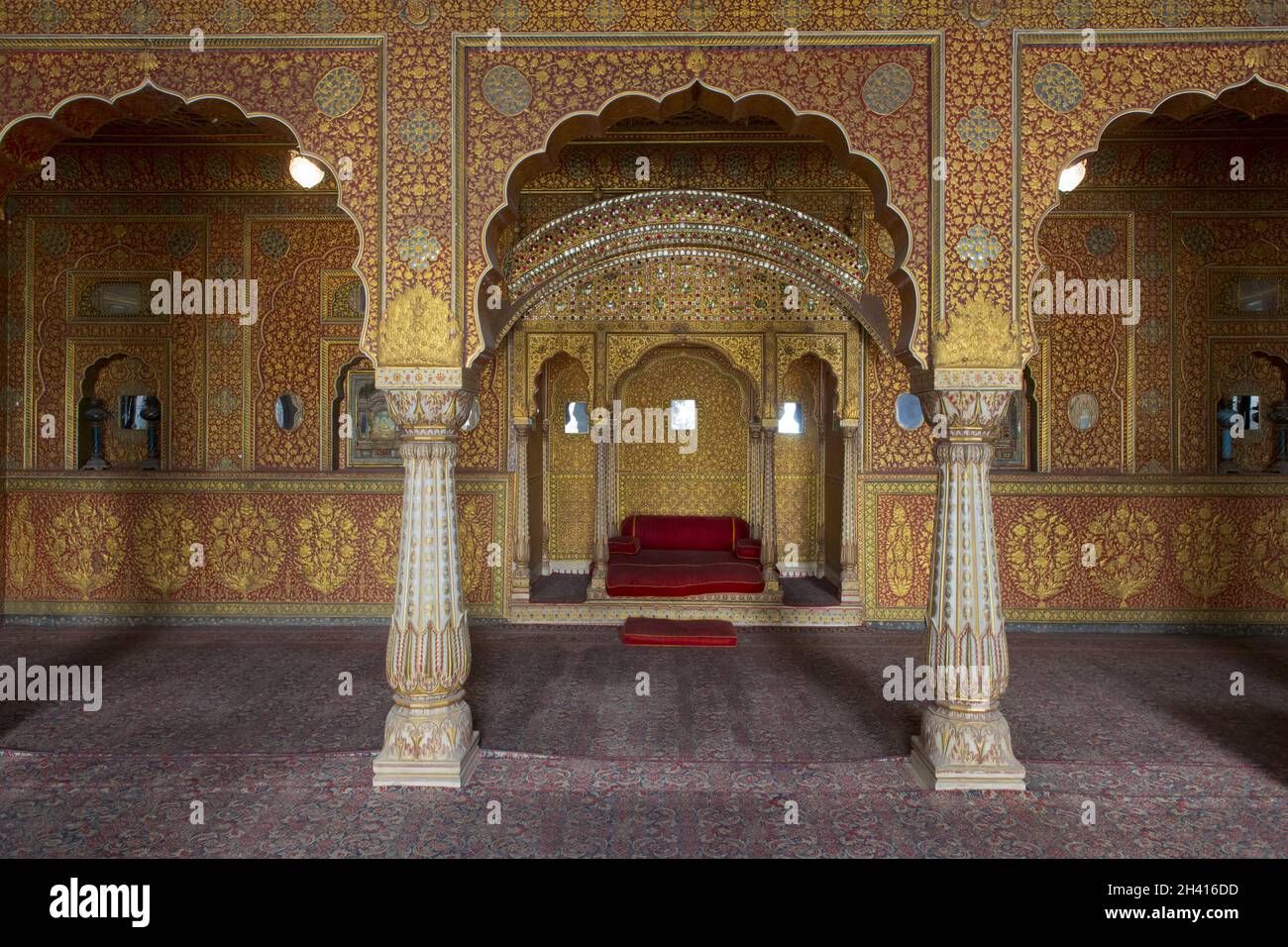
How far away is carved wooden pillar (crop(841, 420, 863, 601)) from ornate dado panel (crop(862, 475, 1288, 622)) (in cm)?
16

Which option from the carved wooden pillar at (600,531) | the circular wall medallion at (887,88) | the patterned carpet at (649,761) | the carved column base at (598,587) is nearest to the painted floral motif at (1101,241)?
the patterned carpet at (649,761)

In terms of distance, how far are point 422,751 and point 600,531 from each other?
4.48 m

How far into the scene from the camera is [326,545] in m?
7.95

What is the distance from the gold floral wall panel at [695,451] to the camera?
33.8 ft

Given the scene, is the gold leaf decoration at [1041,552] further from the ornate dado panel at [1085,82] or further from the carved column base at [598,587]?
the ornate dado panel at [1085,82]

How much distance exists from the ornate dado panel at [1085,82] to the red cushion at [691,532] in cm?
575

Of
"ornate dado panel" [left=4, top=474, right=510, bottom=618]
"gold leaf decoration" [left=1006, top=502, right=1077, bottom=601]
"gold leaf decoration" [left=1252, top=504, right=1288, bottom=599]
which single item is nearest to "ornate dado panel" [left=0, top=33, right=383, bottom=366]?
"ornate dado panel" [left=4, top=474, right=510, bottom=618]

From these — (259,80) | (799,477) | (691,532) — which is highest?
(259,80)

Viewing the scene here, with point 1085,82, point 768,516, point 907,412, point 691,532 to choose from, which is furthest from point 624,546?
point 1085,82

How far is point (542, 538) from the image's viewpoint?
33.6 feet

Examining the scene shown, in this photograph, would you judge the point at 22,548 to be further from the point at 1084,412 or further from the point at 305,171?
the point at 1084,412

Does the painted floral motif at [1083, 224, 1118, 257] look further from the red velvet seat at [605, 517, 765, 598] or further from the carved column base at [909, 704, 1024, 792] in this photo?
the carved column base at [909, 704, 1024, 792]

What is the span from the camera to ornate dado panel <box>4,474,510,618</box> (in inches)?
312

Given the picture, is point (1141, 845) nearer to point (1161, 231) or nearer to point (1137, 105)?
point (1137, 105)
